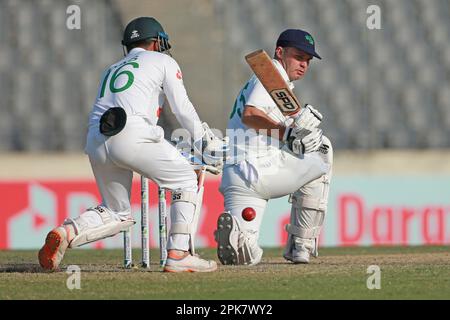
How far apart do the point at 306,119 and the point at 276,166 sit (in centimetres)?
37

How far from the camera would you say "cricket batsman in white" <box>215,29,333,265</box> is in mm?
6965

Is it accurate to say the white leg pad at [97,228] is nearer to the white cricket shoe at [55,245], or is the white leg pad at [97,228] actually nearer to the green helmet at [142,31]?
the white cricket shoe at [55,245]

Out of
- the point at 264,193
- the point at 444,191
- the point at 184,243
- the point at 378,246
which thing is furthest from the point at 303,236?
the point at 444,191

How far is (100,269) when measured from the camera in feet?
22.7

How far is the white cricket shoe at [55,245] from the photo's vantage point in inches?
245

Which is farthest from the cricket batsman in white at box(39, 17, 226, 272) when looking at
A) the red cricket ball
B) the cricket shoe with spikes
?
the red cricket ball

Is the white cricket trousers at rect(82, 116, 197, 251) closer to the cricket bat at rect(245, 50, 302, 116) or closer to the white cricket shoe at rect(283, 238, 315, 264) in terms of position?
the cricket bat at rect(245, 50, 302, 116)

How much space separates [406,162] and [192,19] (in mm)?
2796

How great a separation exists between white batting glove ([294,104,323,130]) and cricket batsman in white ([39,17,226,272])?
0.65 m

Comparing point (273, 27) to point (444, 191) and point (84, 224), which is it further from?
point (84, 224)

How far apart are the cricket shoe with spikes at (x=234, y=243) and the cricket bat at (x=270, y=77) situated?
2.57 ft

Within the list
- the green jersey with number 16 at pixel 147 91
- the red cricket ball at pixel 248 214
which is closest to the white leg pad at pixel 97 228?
the green jersey with number 16 at pixel 147 91

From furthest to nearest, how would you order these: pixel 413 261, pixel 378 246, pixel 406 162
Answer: pixel 406 162
pixel 378 246
pixel 413 261

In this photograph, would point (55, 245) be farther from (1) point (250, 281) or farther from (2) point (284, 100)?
(2) point (284, 100)
